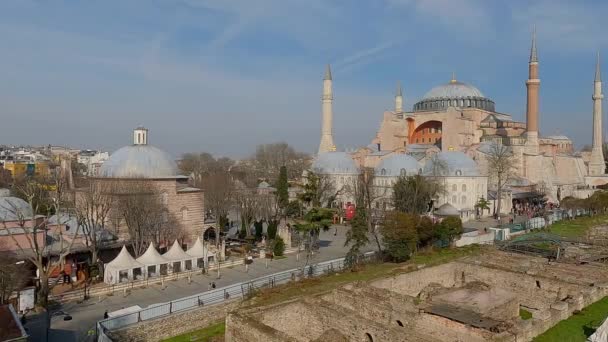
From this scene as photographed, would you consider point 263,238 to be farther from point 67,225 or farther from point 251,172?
point 251,172

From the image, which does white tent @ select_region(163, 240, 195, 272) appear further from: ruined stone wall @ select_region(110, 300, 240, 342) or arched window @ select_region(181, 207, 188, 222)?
ruined stone wall @ select_region(110, 300, 240, 342)

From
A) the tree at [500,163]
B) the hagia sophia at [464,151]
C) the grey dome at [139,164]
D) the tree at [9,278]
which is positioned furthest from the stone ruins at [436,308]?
the tree at [500,163]

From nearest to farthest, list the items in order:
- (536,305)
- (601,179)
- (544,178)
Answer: (536,305), (544,178), (601,179)

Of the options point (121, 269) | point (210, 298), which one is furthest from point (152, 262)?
point (210, 298)

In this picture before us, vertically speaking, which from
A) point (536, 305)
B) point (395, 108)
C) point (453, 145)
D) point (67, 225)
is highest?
point (395, 108)

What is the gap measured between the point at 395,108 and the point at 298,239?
118 feet

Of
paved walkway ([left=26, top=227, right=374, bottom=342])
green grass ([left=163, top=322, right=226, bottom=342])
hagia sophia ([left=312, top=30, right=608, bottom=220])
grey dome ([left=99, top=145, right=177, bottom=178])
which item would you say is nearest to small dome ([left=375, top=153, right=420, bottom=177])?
hagia sophia ([left=312, top=30, right=608, bottom=220])

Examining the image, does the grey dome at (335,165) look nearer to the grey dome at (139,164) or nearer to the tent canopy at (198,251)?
the grey dome at (139,164)

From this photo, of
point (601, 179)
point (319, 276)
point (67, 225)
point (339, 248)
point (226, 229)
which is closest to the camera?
point (319, 276)

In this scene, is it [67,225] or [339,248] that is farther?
[339,248]

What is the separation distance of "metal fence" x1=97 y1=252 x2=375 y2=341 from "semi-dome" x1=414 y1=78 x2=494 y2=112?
37.9 metres

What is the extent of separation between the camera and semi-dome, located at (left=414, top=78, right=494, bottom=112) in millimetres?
Result: 53531

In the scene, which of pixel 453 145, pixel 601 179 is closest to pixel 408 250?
pixel 453 145

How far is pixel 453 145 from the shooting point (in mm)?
46438
